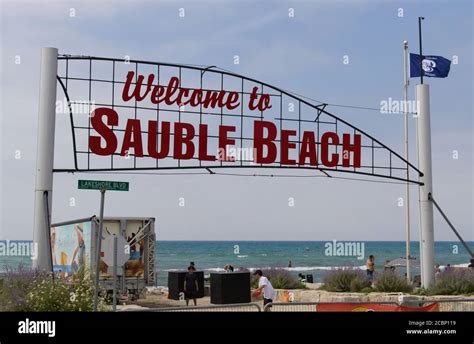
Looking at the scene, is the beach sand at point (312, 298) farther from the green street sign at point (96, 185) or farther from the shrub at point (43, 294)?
the green street sign at point (96, 185)

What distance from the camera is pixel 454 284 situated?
924 inches

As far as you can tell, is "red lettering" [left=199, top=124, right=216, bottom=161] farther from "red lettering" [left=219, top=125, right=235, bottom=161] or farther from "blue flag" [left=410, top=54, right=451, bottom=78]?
"blue flag" [left=410, top=54, right=451, bottom=78]

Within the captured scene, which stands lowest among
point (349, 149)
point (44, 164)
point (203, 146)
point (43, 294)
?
point (43, 294)

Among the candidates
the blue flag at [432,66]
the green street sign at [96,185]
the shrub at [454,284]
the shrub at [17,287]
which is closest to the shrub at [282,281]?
the shrub at [454,284]

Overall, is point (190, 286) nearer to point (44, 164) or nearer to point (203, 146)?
point (203, 146)

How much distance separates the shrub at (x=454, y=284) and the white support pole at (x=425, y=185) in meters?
0.93

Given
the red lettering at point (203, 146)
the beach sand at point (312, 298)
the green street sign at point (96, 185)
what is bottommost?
the beach sand at point (312, 298)

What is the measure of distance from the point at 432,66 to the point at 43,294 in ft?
60.8

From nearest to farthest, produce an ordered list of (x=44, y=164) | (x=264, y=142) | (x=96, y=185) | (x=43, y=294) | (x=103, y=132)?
(x=96, y=185)
(x=43, y=294)
(x=44, y=164)
(x=103, y=132)
(x=264, y=142)

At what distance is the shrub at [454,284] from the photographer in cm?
2315

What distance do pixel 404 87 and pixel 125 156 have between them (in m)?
14.7

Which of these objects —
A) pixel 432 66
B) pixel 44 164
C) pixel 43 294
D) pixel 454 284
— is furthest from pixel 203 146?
pixel 432 66
